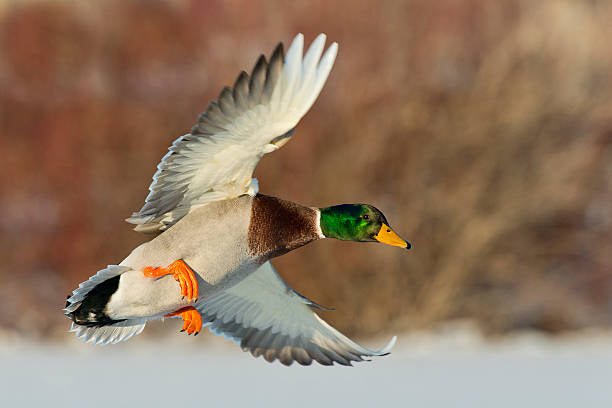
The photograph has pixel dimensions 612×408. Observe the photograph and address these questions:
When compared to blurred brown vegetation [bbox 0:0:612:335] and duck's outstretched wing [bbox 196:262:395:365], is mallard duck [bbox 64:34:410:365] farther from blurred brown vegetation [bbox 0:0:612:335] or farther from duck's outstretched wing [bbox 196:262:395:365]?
blurred brown vegetation [bbox 0:0:612:335]

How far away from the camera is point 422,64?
7566 mm

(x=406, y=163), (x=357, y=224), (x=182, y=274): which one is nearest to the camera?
(x=182, y=274)

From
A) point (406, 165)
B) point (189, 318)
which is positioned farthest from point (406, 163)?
point (189, 318)

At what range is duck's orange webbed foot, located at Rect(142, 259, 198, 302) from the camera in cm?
293

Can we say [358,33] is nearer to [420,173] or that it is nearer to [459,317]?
[420,173]

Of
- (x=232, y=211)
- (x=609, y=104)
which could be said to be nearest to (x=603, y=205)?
(x=609, y=104)

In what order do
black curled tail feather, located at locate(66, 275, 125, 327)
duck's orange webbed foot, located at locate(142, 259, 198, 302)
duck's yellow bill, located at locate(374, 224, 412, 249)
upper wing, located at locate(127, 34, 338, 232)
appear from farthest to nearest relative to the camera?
duck's yellow bill, located at locate(374, 224, 412, 249) < black curled tail feather, located at locate(66, 275, 125, 327) < duck's orange webbed foot, located at locate(142, 259, 198, 302) < upper wing, located at locate(127, 34, 338, 232)

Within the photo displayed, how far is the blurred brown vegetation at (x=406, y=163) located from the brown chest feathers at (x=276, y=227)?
144 inches

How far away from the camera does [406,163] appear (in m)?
6.81

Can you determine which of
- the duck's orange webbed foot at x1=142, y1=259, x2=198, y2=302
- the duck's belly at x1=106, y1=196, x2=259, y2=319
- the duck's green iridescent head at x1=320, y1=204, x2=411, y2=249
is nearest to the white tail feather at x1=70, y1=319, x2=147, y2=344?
the duck's belly at x1=106, y1=196, x2=259, y2=319

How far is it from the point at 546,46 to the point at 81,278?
14.6ft

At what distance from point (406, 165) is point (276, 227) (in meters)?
3.92

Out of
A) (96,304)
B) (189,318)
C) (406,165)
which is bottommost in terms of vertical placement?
(96,304)

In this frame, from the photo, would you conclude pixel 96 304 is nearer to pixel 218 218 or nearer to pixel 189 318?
pixel 189 318
